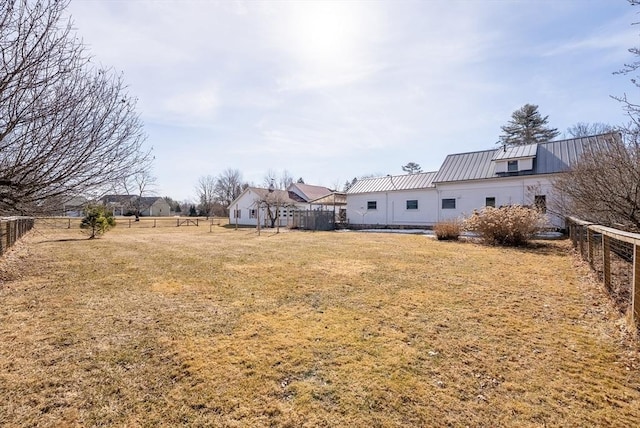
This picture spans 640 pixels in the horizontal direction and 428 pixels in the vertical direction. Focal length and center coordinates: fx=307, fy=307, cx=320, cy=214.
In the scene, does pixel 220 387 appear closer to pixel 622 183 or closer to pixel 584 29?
pixel 622 183

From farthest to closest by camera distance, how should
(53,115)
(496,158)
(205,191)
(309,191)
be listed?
(205,191)
(309,191)
(496,158)
(53,115)

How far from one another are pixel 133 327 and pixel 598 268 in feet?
27.5

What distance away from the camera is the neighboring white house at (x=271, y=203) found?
28.1 m

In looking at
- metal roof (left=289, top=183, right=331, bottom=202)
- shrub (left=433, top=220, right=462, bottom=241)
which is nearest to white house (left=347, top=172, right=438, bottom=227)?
shrub (left=433, top=220, right=462, bottom=241)

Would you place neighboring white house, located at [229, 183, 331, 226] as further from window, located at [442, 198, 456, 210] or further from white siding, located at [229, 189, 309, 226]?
window, located at [442, 198, 456, 210]

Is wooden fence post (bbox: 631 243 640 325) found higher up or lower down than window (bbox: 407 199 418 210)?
lower down

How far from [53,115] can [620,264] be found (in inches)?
375

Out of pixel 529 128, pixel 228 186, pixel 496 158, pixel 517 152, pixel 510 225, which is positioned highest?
pixel 529 128

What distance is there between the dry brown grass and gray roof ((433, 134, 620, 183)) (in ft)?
42.0

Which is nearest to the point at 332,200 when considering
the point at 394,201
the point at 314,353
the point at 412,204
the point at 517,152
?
the point at 394,201

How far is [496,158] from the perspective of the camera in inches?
718

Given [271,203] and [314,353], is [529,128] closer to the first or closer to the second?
[271,203]

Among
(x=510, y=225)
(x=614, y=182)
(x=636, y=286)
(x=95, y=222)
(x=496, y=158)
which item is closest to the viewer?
(x=636, y=286)

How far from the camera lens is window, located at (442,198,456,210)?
64.7 feet
